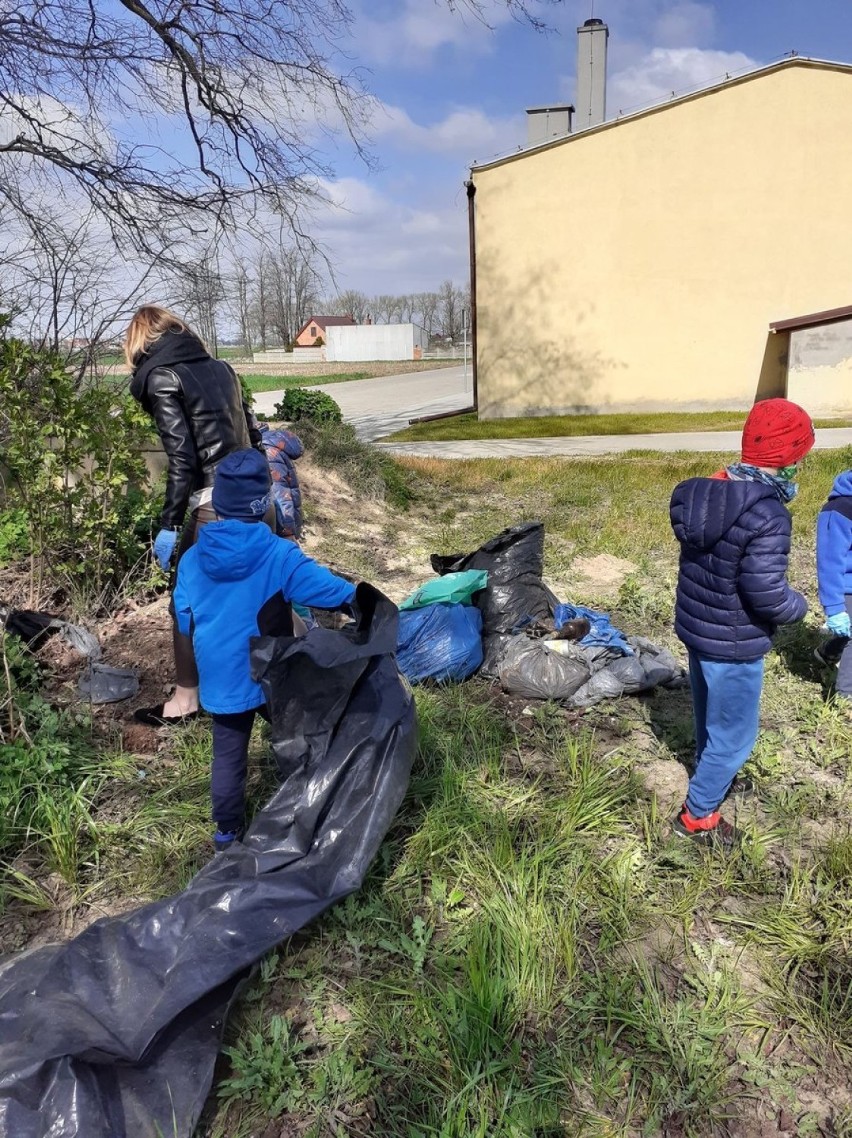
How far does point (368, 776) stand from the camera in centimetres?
217

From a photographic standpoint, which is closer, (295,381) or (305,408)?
(305,408)

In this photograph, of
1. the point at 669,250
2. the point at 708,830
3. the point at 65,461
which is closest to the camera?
the point at 708,830

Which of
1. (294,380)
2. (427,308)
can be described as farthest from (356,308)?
(294,380)

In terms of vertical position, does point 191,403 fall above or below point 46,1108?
above

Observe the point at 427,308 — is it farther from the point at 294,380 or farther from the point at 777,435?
the point at 777,435

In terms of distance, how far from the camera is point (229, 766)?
2.42 metres

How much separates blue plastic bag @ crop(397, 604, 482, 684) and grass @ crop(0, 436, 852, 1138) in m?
0.26

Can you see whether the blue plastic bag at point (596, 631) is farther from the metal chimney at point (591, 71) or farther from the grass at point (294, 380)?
the grass at point (294, 380)

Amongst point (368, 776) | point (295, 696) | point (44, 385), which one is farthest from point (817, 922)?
point (44, 385)

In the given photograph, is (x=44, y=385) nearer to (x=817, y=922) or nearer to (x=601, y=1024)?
(x=601, y=1024)

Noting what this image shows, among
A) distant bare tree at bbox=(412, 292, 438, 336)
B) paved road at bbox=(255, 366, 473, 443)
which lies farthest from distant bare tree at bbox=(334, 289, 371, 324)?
paved road at bbox=(255, 366, 473, 443)

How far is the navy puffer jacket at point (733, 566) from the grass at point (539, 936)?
2.34ft

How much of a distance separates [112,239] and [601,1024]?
24.4 ft

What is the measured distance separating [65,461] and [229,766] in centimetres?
252
